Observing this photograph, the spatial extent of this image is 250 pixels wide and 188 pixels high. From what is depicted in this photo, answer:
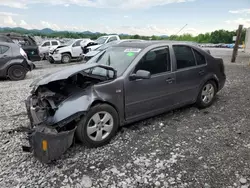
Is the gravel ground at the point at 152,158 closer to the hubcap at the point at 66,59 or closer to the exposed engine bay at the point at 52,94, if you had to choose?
the exposed engine bay at the point at 52,94

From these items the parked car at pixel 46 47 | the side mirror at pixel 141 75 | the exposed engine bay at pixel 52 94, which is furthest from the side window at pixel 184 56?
the parked car at pixel 46 47

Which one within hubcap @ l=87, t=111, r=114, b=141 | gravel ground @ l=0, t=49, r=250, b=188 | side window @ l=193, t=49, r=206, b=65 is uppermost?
side window @ l=193, t=49, r=206, b=65

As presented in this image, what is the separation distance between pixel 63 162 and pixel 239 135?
289cm

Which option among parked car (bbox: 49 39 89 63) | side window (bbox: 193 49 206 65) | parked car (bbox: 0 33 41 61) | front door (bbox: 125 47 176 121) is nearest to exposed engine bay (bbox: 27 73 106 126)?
front door (bbox: 125 47 176 121)

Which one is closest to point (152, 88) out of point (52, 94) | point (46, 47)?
point (52, 94)

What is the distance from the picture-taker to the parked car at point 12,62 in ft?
29.4

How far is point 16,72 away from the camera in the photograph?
30.3ft

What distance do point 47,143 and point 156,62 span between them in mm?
2334

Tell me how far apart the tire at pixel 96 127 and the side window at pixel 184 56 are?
1.77 meters

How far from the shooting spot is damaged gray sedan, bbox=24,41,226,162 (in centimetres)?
298

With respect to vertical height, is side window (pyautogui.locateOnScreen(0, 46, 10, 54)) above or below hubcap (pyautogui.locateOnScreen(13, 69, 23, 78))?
above

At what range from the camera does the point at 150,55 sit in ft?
12.9

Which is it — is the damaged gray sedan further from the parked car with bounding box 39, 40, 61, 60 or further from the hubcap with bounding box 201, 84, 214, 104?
the parked car with bounding box 39, 40, 61, 60

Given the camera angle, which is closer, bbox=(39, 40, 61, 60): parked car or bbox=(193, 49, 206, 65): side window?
bbox=(193, 49, 206, 65): side window
